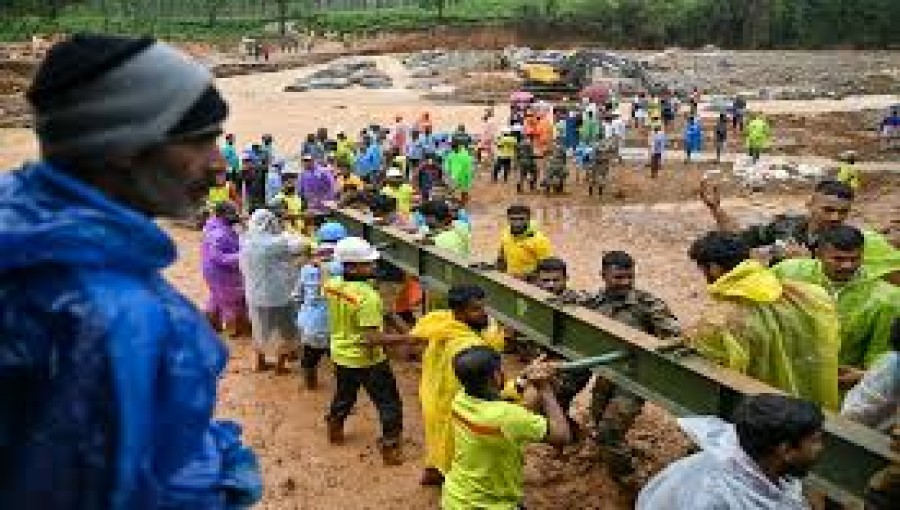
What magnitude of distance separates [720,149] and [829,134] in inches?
183

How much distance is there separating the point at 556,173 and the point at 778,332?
47.9 feet

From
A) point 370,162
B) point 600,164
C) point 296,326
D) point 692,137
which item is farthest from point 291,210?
point 692,137

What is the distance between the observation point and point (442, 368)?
17.7ft

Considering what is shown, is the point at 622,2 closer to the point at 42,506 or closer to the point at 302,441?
the point at 302,441

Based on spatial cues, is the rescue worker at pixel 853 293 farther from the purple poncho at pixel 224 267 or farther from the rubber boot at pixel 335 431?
the purple poncho at pixel 224 267

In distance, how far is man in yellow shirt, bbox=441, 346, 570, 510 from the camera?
4238mm

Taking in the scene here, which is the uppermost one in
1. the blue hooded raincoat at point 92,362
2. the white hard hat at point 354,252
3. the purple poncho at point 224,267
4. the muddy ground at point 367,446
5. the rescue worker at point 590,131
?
the blue hooded raincoat at point 92,362

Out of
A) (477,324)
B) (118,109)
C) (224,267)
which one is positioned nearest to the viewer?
(118,109)

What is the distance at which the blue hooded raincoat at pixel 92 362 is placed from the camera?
47.3 inches

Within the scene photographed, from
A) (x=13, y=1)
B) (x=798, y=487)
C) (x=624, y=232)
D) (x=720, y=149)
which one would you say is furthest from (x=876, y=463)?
(x=13, y=1)

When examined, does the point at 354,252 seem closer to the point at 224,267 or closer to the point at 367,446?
the point at 367,446

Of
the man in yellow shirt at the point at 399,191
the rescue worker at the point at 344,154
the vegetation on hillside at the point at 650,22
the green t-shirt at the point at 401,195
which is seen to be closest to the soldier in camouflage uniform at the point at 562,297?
the man in yellow shirt at the point at 399,191

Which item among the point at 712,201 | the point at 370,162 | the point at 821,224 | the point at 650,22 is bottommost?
the point at 370,162

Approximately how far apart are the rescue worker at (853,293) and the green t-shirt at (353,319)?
2.62m
